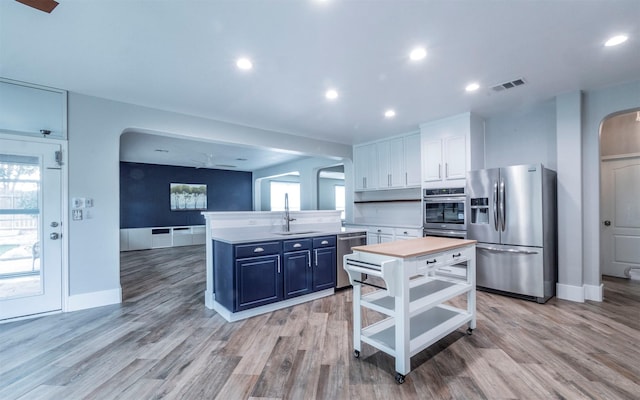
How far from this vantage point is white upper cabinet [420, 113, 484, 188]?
13.8ft

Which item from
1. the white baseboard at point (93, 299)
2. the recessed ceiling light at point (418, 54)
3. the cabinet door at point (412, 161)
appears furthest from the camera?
the cabinet door at point (412, 161)

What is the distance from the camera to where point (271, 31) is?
2215 mm

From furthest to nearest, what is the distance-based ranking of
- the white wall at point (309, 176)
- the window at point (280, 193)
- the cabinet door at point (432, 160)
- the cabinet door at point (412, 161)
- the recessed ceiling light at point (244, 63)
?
1. the window at point (280, 193)
2. the white wall at point (309, 176)
3. the cabinet door at point (412, 161)
4. the cabinet door at point (432, 160)
5. the recessed ceiling light at point (244, 63)

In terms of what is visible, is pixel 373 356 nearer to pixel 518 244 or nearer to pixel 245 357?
pixel 245 357

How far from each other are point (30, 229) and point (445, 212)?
5356 millimetres

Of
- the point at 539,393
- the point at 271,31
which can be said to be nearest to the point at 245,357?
the point at 539,393

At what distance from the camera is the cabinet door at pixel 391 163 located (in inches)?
212

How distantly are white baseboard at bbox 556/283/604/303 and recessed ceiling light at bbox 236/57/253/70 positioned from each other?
4.56m

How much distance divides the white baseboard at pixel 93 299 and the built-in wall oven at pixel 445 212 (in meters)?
4.47

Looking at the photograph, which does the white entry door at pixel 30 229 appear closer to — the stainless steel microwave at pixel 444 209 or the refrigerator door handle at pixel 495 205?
the stainless steel microwave at pixel 444 209

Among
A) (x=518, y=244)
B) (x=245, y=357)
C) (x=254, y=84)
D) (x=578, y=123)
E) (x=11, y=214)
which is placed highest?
(x=254, y=84)

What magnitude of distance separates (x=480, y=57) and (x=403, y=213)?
3.46m

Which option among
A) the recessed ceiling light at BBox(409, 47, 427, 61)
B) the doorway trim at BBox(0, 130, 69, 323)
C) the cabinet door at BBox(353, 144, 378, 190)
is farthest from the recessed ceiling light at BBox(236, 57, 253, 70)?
the cabinet door at BBox(353, 144, 378, 190)

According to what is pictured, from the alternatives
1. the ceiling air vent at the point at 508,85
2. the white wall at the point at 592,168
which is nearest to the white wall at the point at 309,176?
the ceiling air vent at the point at 508,85
